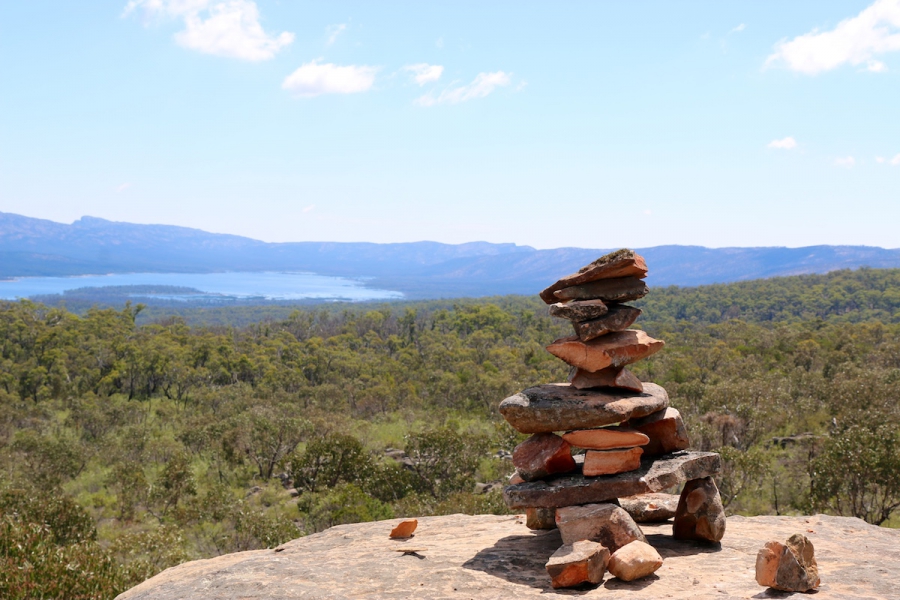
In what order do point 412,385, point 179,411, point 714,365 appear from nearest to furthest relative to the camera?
point 179,411 → point 714,365 → point 412,385

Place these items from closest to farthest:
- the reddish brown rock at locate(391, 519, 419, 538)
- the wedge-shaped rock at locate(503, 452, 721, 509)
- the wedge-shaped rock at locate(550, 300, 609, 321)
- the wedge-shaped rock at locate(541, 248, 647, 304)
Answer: the wedge-shaped rock at locate(503, 452, 721, 509), the wedge-shaped rock at locate(541, 248, 647, 304), the wedge-shaped rock at locate(550, 300, 609, 321), the reddish brown rock at locate(391, 519, 419, 538)

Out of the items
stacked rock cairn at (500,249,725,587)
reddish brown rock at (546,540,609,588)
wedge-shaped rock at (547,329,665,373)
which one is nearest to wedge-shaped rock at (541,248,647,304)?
stacked rock cairn at (500,249,725,587)

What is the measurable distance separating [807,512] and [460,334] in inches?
3535

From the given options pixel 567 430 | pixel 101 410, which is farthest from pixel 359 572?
pixel 101 410

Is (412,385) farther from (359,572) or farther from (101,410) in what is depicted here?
(359,572)

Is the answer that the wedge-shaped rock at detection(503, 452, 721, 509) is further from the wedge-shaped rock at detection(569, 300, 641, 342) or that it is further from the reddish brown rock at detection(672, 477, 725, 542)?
the wedge-shaped rock at detection(569, 300, 641, 342)

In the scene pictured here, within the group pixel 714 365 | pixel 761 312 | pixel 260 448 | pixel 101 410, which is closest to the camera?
pixel 260 448

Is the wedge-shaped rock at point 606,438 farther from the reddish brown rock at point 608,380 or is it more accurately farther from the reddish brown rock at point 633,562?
the reddish brown rock at point 633,562

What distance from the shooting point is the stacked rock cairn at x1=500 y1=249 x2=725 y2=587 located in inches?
442

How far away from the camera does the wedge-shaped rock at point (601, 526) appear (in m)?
10.6

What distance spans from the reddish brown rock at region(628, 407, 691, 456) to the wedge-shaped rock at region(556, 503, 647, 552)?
6.87 ft

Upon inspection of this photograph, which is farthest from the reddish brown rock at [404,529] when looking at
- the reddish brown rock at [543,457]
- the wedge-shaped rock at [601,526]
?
the wedge-shaped rock at [601,526]

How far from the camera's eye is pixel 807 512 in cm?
2819

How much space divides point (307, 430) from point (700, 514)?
123 ft
